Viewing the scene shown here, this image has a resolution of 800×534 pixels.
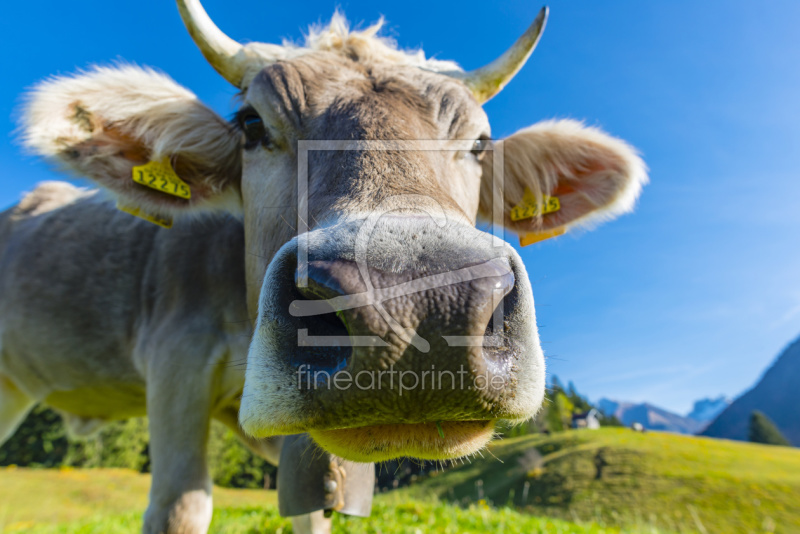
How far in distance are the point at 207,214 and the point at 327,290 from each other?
2.45 metres

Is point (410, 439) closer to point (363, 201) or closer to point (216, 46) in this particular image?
point (363, 201)

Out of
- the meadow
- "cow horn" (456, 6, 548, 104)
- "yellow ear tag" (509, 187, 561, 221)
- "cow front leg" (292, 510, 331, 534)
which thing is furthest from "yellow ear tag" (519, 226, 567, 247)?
"cow front leg" (292, 510, 331, 534)

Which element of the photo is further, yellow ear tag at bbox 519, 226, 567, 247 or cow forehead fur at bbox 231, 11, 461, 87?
yellow ear tag at bbox 519, 226, 567, 247

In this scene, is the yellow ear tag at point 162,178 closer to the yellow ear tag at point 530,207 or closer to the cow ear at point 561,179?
the cow ear at point 561,179

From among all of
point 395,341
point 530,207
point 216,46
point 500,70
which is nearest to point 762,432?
point 530,207

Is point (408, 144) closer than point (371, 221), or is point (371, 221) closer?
point (371, 221)

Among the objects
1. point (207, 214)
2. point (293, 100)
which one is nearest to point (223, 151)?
point (207, 214)

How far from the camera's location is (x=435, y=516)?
5.36 metres

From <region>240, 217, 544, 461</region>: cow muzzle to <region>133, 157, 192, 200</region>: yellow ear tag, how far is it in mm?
1964

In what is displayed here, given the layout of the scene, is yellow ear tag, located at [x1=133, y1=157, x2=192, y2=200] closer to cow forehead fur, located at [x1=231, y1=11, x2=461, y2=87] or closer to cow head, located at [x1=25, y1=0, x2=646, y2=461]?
cow head, located at [x1=25, y1=0, x2=646, y2=461]

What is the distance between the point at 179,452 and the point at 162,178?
5.47ft

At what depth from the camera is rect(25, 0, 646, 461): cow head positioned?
135 centimetres

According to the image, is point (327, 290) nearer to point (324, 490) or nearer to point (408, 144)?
point (408, 144)

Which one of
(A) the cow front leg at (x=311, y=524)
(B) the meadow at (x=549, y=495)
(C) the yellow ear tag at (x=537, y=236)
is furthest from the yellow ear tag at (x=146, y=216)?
(B) the meadow at (x=549, y=495)
